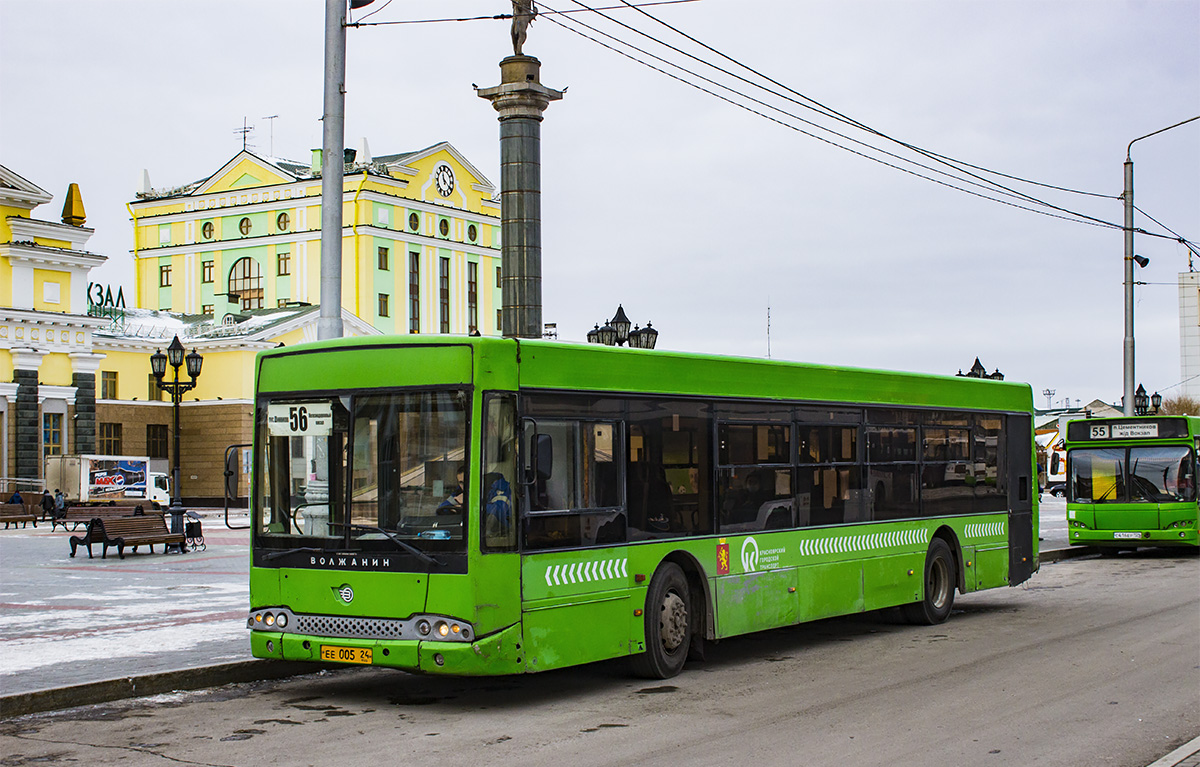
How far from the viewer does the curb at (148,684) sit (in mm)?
9883

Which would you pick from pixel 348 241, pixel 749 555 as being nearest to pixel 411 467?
pixel 749 555

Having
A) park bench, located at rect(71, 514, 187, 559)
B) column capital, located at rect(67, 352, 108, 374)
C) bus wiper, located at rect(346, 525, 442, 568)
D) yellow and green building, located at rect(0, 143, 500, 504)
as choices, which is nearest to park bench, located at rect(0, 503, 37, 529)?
yellow and green building, located at rect(0, 143, 500, 504)

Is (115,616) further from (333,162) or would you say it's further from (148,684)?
(333,162)

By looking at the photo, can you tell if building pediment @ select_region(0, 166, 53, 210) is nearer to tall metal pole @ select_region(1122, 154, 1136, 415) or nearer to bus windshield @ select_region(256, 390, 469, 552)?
tall metal pole @ select_region(1122, 154, 1136, 415)

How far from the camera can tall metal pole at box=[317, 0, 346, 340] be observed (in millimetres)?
13461

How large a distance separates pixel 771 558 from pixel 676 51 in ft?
26.1

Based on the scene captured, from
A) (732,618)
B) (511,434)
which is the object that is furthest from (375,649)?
(732,618)

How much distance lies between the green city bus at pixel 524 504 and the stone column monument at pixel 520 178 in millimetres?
9257

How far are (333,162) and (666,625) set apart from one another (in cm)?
585

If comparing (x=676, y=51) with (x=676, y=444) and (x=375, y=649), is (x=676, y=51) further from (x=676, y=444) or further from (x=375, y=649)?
(x=375, y=649)

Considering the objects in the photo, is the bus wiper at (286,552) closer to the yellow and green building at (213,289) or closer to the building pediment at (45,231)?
the yellow and green building at (213,289)

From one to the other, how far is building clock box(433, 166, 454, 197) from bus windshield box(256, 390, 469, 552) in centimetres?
6660

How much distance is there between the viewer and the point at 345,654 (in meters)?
10.1

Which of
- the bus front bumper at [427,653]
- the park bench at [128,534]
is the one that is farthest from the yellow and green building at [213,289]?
the bus front bumper at [427,653]
